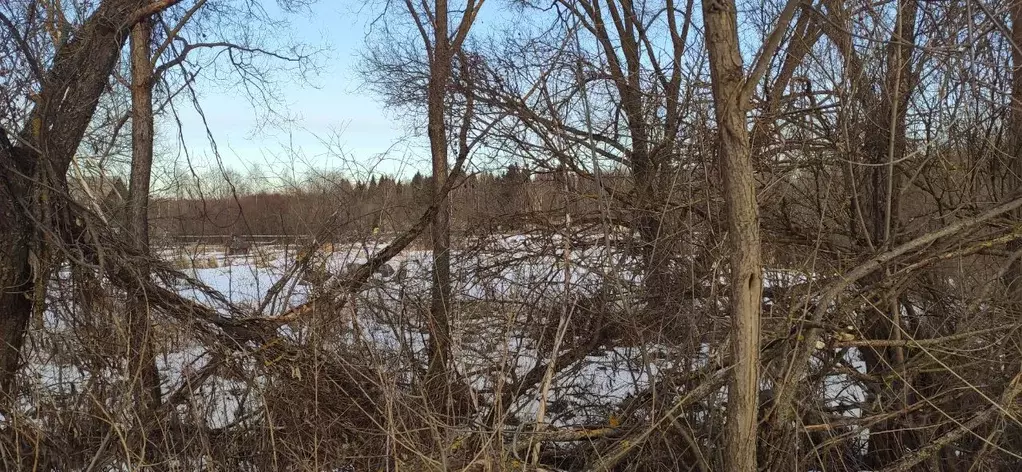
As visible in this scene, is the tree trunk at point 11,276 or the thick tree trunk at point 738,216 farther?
the tree trunk at point 11,276

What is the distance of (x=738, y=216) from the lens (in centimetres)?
285

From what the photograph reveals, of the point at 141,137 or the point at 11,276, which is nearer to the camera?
the point at 11,276

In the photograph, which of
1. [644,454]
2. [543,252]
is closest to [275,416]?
[644,454]

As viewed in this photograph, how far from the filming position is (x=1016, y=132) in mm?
4824

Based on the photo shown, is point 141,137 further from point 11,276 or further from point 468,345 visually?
point 468,345

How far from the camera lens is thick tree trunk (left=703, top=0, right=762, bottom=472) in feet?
9.18

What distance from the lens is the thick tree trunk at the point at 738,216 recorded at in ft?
9.18

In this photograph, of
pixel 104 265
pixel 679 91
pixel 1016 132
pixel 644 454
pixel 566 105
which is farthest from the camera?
pixel 566 105

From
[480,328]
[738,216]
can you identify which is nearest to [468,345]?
[480,328]

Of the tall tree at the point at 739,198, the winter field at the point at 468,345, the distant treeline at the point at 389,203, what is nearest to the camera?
the tall tree at the point at 739,198

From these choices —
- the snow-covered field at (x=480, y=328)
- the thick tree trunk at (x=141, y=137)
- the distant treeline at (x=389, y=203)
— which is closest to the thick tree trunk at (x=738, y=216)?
the snow-covered field at (x=480, y=328)

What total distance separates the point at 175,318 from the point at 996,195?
18.7 ft

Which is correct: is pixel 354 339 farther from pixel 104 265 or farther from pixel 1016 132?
pixel 1016 132

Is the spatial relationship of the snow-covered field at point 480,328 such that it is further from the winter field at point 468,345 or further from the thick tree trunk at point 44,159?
the thick tree trunk at point 44,159
